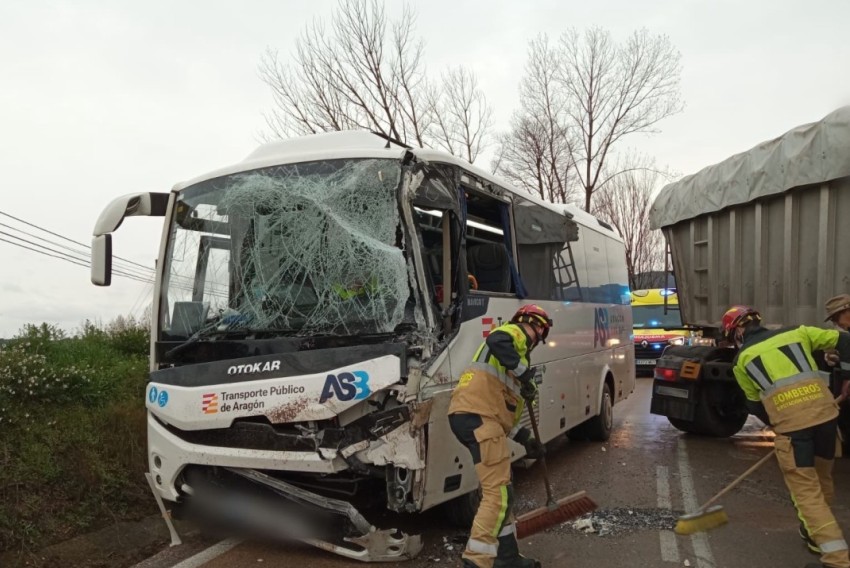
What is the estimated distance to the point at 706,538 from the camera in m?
4.67

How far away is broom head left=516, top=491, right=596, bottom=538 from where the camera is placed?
455 cm

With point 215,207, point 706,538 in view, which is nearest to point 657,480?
point 706,538

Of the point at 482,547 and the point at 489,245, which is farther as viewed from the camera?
the point at 489,245

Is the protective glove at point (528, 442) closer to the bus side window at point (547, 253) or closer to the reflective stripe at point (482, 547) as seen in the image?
the reflective stripe at point (482, 547)

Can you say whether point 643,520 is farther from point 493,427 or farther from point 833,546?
point 493,427

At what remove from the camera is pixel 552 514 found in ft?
15.4

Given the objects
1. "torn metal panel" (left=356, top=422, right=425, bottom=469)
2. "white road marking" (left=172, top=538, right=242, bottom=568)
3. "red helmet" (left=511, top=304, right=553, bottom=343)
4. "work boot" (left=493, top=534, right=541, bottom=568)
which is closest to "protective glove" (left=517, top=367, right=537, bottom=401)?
"red helmet" (left=511, top=304, right=553, bottom=343)

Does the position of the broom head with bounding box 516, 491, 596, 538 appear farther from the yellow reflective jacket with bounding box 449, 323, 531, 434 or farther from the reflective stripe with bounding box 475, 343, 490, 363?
the reflective stripe with bounding box 475, 343, 490, 363

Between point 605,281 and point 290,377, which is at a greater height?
point 605,281

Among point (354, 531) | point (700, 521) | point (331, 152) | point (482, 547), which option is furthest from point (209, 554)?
point (700, 521)

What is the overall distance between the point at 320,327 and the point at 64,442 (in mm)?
3439

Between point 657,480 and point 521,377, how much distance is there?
333 cm

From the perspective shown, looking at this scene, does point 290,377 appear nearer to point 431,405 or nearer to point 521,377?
point 431,405

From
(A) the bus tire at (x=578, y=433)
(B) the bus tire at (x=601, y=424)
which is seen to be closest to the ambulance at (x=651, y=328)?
(B) the bus tire at (x=601, y=424)
